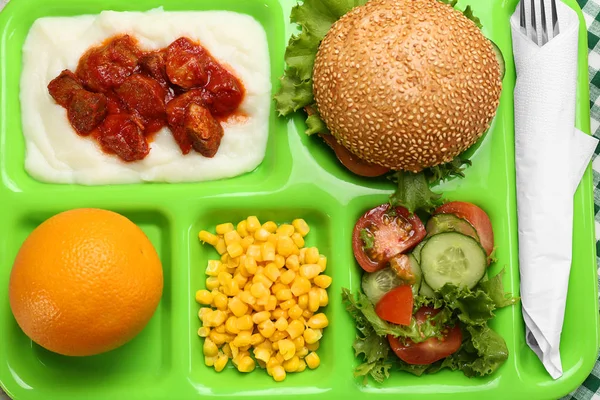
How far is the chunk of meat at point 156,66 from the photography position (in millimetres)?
2701

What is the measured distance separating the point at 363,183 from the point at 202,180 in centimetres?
69

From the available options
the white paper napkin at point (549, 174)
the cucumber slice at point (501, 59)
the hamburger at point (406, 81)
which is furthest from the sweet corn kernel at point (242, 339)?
the cucumber slice at point (501, 59)

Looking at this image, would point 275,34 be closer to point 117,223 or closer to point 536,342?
point 117,223

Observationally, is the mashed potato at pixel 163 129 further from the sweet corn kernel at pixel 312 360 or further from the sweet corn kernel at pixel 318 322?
the sweet corn kernel at pixel 312 360

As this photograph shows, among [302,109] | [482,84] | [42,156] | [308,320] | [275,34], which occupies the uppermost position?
[482,84]

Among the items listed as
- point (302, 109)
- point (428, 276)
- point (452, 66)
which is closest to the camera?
point (452, 66)

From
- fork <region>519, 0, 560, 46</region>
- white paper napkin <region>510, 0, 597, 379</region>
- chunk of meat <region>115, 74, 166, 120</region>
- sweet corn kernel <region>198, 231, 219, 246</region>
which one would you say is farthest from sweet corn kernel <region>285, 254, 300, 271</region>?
fork <region>519, 0, 560, 46</region>

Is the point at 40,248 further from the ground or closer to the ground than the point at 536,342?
further from the ground

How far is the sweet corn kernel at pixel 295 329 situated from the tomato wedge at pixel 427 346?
1.21 feet

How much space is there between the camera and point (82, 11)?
2.81 meters

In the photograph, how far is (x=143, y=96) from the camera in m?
2.65

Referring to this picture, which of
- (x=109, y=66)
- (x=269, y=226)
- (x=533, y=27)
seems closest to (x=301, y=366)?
(x=269, y=226)

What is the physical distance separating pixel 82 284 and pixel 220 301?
0.65 metres

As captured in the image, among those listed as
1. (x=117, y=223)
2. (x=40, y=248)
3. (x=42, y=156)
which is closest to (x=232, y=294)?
(x=117, y=223)
